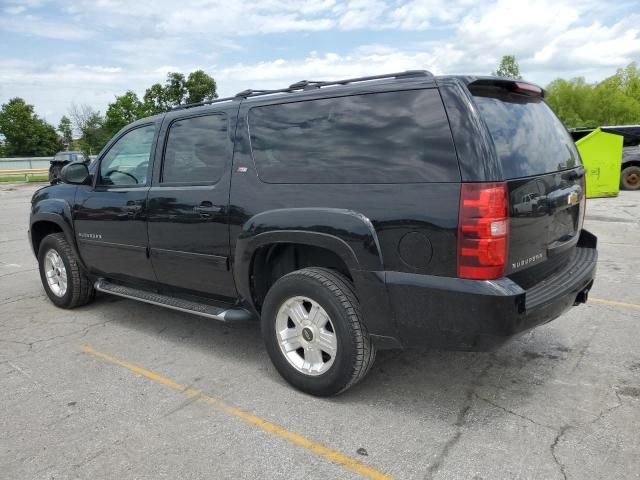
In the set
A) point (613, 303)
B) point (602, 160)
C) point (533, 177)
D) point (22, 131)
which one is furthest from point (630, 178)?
point (22, 131)

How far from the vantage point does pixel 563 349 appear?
12.9 ft

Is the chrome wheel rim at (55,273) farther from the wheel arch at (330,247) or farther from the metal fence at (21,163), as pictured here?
the metal fence at (21,163)

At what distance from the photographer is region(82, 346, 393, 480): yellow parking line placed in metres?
2.59

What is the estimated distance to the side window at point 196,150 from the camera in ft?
12.4

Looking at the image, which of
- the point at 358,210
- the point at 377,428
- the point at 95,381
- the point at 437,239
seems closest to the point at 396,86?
the point at 358,210

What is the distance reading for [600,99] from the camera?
52.0m

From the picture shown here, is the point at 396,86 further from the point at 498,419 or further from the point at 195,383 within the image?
the point at 195,383

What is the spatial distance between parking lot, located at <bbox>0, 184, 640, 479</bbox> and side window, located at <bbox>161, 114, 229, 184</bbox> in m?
1.36

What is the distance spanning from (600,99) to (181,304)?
57.5 meters

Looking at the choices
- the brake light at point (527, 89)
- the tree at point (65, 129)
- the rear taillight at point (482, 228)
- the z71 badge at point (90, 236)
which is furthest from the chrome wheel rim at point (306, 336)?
the tree at point (65, 129)

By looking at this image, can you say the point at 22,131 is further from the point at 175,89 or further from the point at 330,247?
the point at 330,247

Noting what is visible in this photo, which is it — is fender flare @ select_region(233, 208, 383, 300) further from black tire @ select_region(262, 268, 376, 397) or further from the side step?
the side step

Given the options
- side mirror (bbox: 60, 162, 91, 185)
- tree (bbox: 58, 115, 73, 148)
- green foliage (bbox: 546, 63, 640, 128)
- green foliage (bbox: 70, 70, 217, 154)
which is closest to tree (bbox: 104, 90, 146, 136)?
green foliage (bbox: 70, 70, 217, 154)

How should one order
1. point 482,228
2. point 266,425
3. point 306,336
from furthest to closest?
point 306,336
point 266,425
point 482,228
